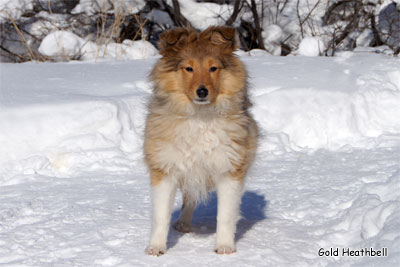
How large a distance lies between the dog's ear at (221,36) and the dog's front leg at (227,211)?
36.6 inches

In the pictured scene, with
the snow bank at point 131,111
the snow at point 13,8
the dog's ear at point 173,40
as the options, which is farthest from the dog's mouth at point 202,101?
the snow at point 13,8

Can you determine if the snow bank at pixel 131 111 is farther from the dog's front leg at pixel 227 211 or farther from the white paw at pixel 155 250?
the dog's front leg at pixel 227 211

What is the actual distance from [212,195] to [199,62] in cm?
231

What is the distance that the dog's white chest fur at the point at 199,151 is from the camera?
3.88 metres

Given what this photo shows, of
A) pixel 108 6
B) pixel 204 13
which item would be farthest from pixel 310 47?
pixel 108 6

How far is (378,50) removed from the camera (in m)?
11.5

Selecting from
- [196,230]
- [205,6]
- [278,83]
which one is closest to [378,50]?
[205,6]

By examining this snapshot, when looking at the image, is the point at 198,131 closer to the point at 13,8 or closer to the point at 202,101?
the point at 202,101

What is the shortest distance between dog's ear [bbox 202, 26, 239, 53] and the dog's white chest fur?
A: 0.53 metres

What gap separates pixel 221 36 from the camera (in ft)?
13.1

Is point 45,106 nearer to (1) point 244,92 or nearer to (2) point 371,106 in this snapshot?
(1) point 244,92

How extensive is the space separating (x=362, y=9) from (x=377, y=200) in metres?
8.12

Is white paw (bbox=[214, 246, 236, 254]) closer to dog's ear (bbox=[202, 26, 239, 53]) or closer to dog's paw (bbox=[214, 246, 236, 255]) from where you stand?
dog's paw (bbox=[214, 246, 236, 255])

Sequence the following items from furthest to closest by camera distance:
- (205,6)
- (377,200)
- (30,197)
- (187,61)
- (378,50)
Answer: (205,6) < (378,50) < (30,197) < (377,200) < (187,61)
